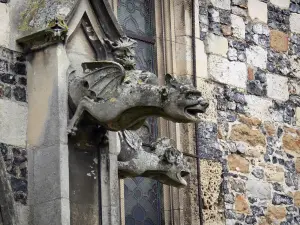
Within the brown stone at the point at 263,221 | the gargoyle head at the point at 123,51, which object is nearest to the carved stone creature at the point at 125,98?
the gargoyle head at the point at 123,51

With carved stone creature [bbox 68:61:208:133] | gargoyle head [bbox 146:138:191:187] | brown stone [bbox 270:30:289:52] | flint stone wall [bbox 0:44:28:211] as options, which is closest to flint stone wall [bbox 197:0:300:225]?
brown stone [bbox 270:30:289:52]

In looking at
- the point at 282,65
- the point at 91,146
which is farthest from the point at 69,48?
the point at 282,65

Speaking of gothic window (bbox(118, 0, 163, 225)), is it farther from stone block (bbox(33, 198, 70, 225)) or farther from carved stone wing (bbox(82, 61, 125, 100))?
stone block (bbox(33, 198, 70, 225))

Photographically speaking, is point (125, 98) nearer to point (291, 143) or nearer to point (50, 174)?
point (50, 174)

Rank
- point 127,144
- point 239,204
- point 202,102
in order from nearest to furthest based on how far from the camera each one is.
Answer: point 202,102, point 127,144, point 239,204

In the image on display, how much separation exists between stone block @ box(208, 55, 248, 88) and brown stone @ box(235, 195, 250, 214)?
101 cm

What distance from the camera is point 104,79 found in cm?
1006

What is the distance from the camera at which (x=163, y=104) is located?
9844 millimetres

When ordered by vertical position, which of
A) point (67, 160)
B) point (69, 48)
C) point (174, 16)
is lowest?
point (67, 160)

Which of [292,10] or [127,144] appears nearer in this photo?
[127,144]

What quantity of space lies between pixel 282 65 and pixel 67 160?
467 cm

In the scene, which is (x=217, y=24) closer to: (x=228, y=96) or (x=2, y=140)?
(x=228, y=96)

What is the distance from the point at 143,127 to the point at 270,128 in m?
1.70

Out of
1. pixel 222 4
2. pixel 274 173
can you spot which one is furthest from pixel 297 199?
pixel 222 4
